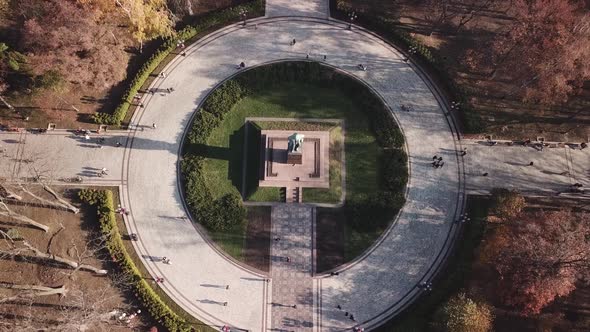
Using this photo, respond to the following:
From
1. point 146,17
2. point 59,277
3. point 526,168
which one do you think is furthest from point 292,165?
point 59,277

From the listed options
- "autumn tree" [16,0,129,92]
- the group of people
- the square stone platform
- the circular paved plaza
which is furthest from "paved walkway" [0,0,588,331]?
"autumn tree" [16,0,129,92]

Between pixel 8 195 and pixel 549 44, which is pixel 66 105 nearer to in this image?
pixel 8 195

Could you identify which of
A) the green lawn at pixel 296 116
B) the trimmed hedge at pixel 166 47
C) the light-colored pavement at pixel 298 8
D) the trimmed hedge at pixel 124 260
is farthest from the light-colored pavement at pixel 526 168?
the trimmed hedge at pixel 124 260

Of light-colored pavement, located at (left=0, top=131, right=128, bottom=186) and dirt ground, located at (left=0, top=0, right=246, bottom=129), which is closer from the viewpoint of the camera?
light-colored pavement, located at (left=0, top=131, right=128, bottom=186)

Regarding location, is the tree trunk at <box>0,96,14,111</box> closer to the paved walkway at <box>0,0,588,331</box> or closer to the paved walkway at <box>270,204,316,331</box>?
the paved walkway at <box>0,0,588,331</box>

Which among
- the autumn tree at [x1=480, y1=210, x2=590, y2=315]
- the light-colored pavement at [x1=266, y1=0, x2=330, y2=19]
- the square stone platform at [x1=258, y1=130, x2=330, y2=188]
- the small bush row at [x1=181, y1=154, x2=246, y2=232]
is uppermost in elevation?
the light-colored pavement at [x1=266, y1=0, x2=330, y2=19]

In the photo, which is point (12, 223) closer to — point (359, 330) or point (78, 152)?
point (78, 152)
